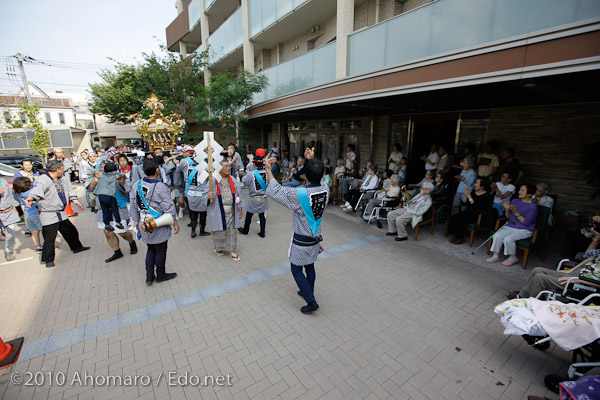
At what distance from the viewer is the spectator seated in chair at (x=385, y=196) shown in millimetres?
6965

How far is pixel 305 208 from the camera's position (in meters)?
3.27

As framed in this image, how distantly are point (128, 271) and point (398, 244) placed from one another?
17.5 feet

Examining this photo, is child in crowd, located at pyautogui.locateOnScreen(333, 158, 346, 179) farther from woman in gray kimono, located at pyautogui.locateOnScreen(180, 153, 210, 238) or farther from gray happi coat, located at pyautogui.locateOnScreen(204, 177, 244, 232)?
gray happi coat, located at pyautogui.locateOnScreen(204, 177, 244, 232)

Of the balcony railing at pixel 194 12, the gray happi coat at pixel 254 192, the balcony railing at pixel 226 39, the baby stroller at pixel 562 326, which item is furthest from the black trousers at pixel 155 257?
the balcony railing at pixel 194 12

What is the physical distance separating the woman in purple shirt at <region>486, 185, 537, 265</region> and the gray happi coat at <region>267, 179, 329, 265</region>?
3.73m

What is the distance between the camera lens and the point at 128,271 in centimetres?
491

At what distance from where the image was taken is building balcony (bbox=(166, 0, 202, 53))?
19812 millimetres

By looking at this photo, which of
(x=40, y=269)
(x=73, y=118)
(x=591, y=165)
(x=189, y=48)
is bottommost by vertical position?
(x=40, y=269)

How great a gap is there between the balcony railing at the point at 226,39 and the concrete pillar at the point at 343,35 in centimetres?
800

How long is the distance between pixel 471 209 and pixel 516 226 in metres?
0.98

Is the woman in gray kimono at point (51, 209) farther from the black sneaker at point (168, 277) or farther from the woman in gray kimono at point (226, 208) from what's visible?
the woman in gray kimono at point (226, 208)

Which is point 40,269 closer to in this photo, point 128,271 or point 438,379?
point 128,271

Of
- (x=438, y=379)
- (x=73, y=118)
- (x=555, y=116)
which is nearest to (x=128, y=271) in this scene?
(x=438, y=379)

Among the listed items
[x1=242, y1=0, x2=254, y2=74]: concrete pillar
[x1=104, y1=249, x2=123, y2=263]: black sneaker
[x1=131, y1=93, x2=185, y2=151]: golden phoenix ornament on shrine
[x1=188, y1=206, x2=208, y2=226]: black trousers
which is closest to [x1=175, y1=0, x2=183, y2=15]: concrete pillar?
[x1=242, y1=0, x2=254, y2=74]: concrete pillar
